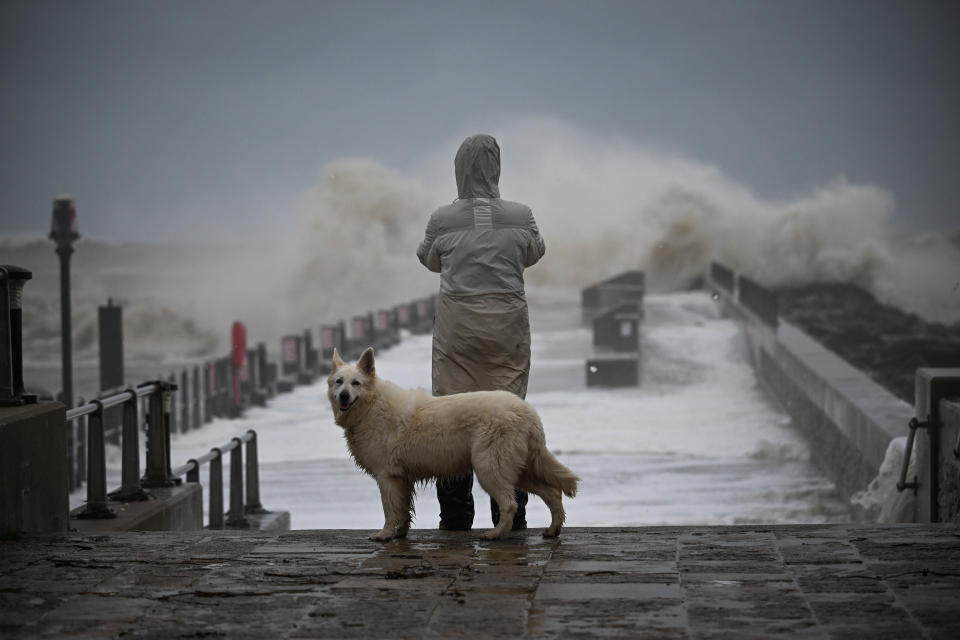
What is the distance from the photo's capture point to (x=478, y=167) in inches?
271

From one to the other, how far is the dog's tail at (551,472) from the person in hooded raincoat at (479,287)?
19.1 inches

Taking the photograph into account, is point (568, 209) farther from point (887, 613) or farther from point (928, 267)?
point (887, 613)

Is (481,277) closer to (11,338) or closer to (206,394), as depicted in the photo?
(11,338)

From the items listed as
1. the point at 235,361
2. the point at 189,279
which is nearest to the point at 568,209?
the point at 189,279

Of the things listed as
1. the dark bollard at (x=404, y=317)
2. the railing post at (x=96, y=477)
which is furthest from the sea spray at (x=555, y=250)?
the railing post at (x=96, y=477)

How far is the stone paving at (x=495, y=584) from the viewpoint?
477 cm

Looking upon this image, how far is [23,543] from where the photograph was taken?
256 inches

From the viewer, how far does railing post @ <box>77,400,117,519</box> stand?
8.34 meters

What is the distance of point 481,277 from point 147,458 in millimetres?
3824

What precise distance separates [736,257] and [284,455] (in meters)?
49.2

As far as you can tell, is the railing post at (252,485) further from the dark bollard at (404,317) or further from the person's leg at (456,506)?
the dark bollard at (404,317)

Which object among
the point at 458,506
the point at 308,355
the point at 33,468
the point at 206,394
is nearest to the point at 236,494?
the point at 33,468

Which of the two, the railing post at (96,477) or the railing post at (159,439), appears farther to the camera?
the railing post at (159,439)

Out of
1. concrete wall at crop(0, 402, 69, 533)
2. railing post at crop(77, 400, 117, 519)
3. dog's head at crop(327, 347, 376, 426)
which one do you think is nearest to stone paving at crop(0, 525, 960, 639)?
concrete wall at crop(0, 402, 69, 533)
